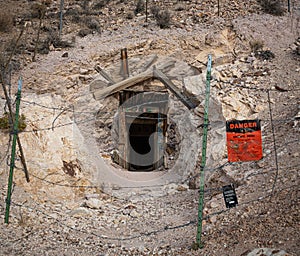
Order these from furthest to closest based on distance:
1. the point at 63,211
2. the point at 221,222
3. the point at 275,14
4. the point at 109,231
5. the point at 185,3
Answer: the point at 185,3, the point at 275,14, the point at 63,211, the point at 109,231, the point at 221,222

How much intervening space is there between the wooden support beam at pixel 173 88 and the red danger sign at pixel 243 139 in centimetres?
512

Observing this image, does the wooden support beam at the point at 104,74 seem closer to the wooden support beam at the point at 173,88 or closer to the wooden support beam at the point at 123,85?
the wooden support beam at the point at 123,85

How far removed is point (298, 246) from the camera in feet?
16.0

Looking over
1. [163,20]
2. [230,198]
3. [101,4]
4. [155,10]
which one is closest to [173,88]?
[163,20]

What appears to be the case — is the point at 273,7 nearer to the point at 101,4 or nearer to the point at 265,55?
the point at 265,55

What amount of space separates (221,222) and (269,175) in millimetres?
1361

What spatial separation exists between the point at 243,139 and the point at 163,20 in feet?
28.7

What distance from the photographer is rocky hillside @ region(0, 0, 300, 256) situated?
6.07m

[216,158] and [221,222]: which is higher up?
[216,158]

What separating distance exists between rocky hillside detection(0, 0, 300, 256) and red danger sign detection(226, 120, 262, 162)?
90 centimetres

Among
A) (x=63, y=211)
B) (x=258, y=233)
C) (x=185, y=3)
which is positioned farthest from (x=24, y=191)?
(x=185, y=3)

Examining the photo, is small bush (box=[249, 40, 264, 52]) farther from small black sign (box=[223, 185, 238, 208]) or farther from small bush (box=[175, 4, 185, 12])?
small black sign (box=[223, 185, 238, 208])

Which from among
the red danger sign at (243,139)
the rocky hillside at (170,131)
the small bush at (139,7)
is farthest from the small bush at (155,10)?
the red danger sign at (243,139)

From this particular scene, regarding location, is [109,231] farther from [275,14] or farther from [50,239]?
[275,14]
